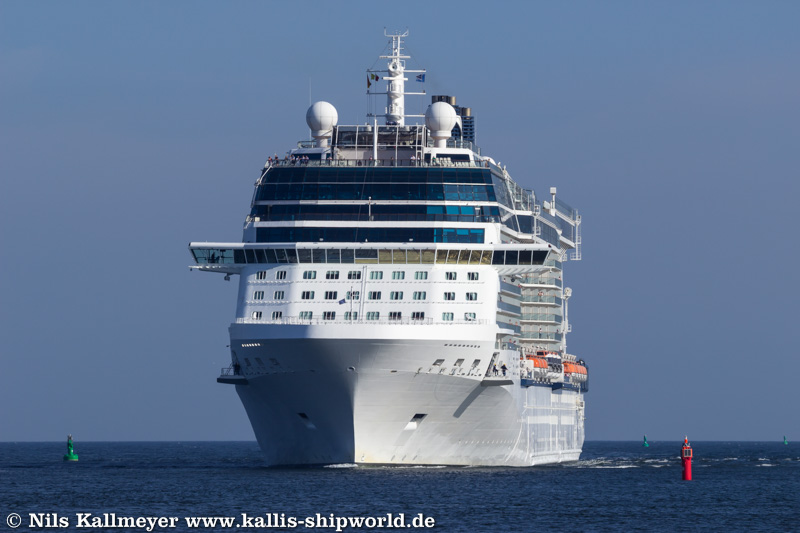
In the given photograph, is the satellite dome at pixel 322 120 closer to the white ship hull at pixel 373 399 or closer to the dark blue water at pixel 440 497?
the white ship hull at pixel 373 399

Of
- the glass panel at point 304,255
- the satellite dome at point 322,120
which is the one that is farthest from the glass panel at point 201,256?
the satellite dome at point 322,120

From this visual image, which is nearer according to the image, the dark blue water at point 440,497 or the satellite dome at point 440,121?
the dark blue water at point 440,497

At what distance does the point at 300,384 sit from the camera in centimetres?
6875

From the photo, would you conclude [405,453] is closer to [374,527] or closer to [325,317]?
[325,317]

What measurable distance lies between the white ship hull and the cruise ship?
3.1 inches

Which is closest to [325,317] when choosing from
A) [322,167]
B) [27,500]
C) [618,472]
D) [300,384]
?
[300,384]

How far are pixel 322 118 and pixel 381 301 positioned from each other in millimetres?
13496

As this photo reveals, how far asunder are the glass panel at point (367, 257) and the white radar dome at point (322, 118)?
10.7m

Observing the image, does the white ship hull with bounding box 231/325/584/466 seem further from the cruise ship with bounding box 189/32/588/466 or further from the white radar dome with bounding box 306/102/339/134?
the white radar dome with bounding box 306/102/339/134

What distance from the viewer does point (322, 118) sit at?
79.3 meters

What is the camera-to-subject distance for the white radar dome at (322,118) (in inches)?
3123

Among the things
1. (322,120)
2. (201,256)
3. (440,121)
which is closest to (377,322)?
(201,256)

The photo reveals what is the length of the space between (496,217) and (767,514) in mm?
20109

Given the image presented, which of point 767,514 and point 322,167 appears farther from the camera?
point 322,167
